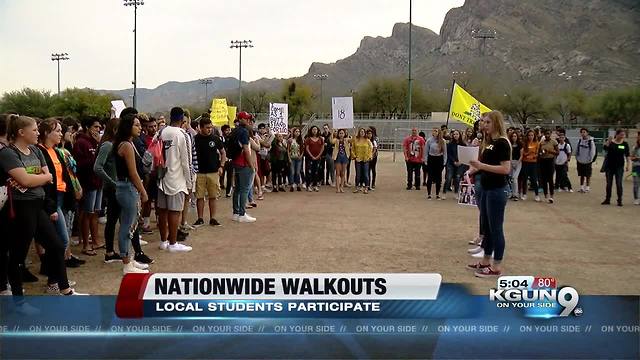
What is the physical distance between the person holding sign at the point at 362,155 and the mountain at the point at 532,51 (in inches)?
3430

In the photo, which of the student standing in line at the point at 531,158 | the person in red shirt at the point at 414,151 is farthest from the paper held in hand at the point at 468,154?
the person in red shirt at the point at 414,151

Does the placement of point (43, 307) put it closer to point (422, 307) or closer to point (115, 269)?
point (115, 269)

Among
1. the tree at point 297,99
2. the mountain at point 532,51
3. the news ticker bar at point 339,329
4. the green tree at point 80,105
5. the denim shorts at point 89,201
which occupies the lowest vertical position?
the news ticker bar at point 339,329

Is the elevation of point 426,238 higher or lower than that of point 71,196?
lower

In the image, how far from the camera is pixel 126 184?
609 centimetres

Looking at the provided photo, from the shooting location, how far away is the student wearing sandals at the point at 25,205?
15.6ft

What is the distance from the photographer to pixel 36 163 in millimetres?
5008

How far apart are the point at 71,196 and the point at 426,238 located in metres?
5.13

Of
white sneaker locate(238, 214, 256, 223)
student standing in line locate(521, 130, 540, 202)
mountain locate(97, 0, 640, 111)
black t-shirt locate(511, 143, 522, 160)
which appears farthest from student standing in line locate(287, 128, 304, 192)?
mountain locate(97, 0, 640, 111)

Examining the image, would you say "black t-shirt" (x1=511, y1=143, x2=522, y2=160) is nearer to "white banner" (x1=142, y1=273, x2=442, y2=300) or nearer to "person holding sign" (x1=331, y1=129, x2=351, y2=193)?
"person holding sign" (x1=331, y1=129, x2=351, y2=193)

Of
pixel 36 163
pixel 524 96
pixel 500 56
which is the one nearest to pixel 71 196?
pixel 36 163

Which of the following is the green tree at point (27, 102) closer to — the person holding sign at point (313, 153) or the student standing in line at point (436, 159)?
the person holding sign at point (313, 153)

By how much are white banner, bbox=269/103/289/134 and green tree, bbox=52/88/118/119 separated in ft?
172

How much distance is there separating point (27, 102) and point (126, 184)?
72.8m
